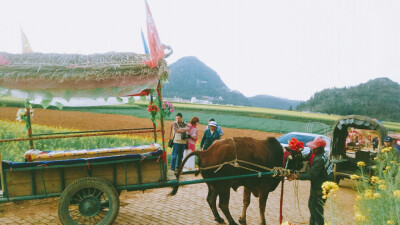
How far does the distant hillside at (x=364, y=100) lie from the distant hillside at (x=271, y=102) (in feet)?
112

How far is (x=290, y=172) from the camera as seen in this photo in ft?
18.4

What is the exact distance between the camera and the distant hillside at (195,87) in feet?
285

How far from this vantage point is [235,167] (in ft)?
18.6

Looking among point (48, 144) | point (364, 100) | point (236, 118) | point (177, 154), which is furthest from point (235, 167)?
point (364, 100)

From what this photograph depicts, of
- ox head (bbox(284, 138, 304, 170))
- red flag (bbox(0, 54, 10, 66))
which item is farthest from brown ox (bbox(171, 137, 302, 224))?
red flag (bbox(0, 54, 10, 66))

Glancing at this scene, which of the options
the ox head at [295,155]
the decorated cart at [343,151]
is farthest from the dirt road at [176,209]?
the decorated cart at [343,151]

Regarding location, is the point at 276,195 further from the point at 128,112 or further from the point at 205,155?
the point at 128,112

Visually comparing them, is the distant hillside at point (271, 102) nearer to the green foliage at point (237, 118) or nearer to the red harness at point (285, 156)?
the green foliage at point (237, 118)

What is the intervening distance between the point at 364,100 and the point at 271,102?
6089 cm

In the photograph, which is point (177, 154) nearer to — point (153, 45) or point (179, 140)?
point (179, 140)

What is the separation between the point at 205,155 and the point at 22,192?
3285 mm

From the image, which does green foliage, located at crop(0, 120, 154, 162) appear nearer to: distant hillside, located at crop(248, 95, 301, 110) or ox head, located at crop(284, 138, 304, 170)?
ox head, located at crop(284, 138, 304, 170)

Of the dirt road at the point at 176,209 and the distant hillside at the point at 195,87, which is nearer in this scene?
the dirt road at the point at 176,209

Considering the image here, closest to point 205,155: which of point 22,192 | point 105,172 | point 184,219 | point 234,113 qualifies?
point 184,219
